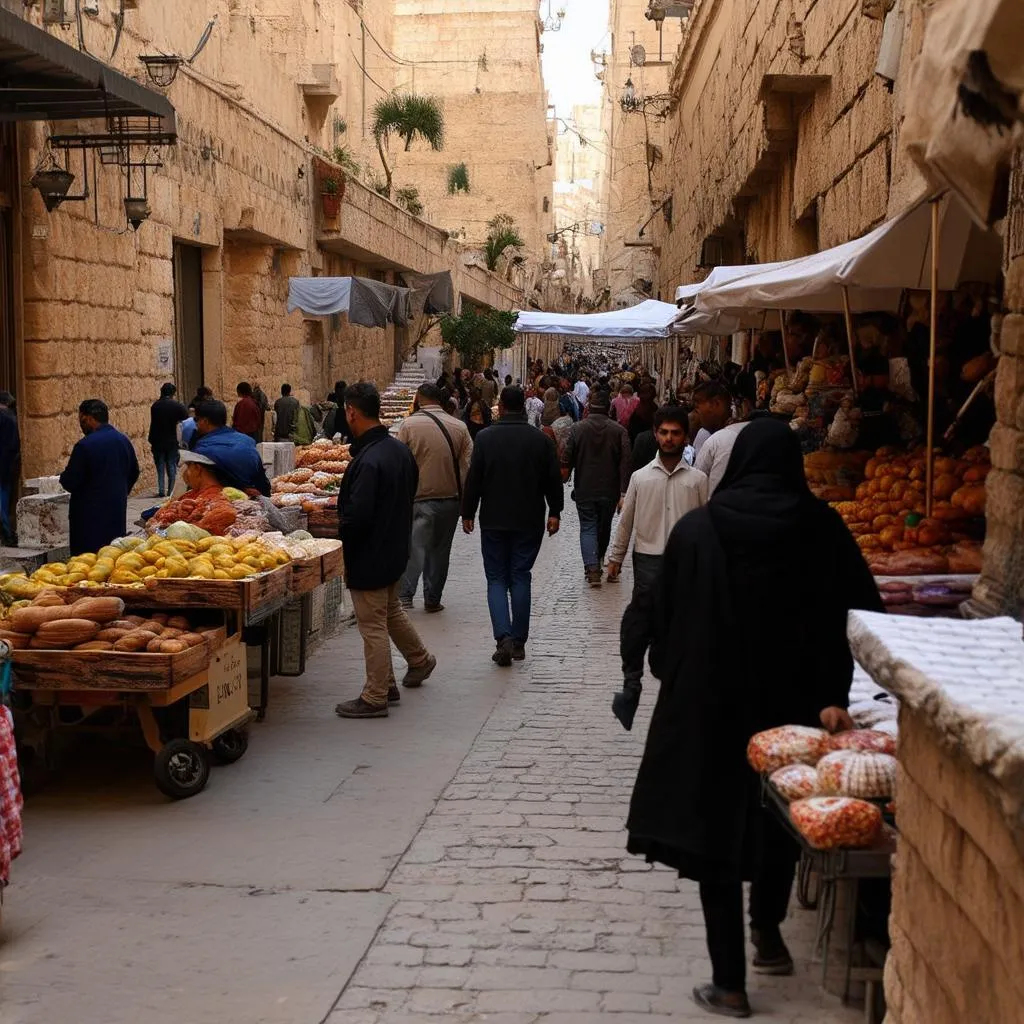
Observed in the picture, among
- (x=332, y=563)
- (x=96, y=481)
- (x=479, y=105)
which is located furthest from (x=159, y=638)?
(x=479, y=105)

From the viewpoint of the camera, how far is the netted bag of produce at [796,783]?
12.3ft

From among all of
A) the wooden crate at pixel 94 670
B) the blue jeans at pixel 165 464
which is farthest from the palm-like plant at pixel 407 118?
the wooden crate at pixel 94 670

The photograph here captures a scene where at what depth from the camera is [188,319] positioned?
2083 cm

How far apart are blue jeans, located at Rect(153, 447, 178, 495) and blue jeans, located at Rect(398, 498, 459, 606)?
6898 millimetres

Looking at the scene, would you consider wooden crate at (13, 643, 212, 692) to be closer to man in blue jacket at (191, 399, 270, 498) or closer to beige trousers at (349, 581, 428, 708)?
beige trousers at (349, 581, 428, 708)

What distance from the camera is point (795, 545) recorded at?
4086 millimetres

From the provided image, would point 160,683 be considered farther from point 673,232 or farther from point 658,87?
point 658,87

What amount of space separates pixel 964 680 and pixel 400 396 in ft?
76.0

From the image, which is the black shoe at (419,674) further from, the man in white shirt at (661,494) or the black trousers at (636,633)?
the black trousers at (636,633)

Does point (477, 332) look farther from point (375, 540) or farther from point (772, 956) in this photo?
point (772, 956)

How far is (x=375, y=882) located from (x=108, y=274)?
1222 cm

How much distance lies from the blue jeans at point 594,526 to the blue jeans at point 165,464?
6.36 meters

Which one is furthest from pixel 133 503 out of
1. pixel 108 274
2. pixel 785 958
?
pixel 785 958

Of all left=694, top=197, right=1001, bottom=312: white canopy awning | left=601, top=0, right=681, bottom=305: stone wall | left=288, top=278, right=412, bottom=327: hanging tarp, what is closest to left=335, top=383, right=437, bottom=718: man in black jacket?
left=694, top=197, right=1001, bottom=312: white canopy awning
